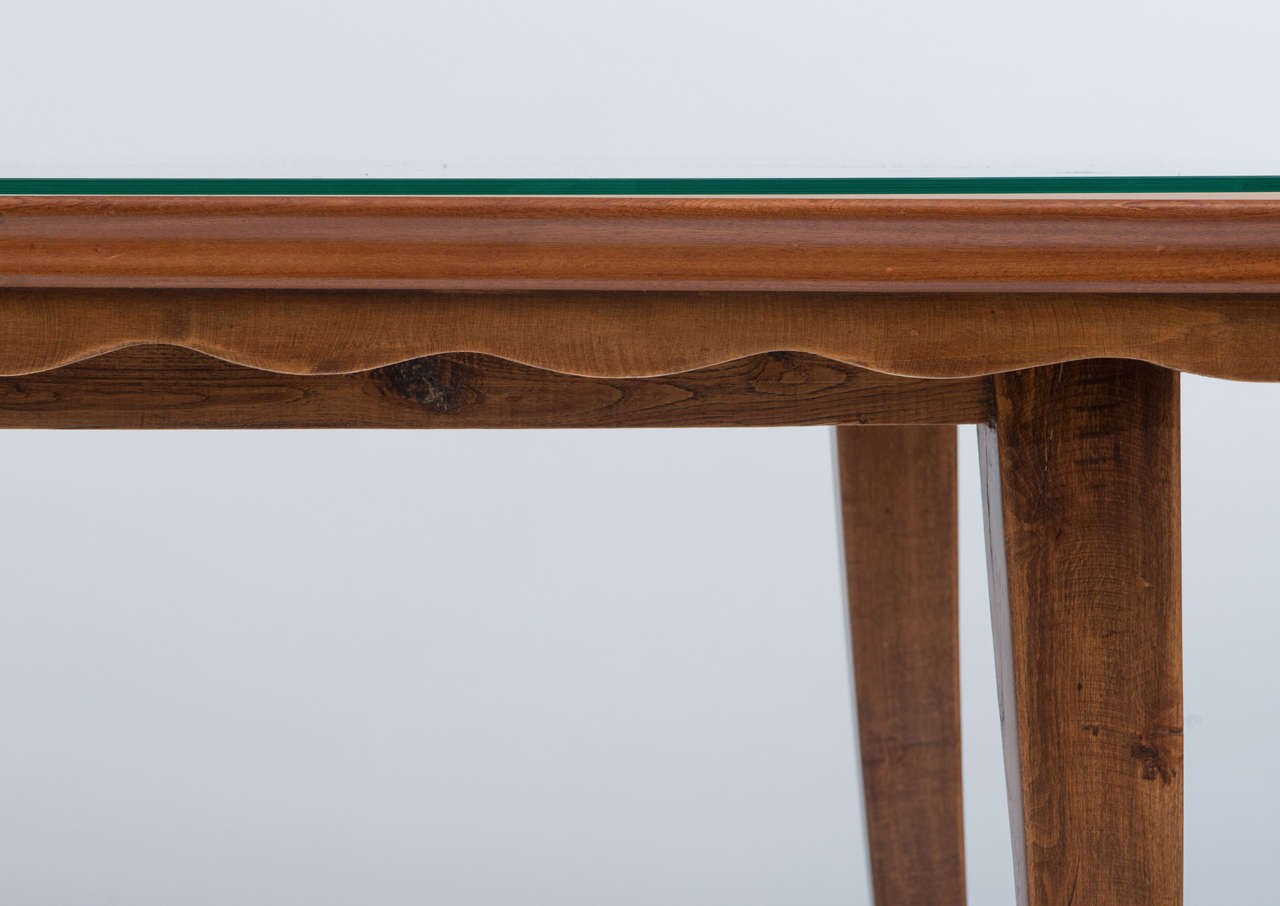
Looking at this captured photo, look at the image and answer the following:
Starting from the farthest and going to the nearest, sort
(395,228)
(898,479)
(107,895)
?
(107,895), (898,479), (395,228)

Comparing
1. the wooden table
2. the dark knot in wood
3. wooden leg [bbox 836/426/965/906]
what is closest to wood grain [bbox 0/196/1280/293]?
the wooden table

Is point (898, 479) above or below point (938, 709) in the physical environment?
above

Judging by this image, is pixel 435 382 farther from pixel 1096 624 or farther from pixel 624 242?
pixel 1096 624

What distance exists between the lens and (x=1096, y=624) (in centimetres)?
53

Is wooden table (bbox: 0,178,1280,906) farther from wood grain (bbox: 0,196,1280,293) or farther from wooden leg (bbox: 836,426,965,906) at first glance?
wooden leg (bbox: 836,426,965,906)

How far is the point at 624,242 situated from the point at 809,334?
0.08 m

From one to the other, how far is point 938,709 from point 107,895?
80 centimetres

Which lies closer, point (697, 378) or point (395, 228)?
point (395, 228)

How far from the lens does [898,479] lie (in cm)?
93

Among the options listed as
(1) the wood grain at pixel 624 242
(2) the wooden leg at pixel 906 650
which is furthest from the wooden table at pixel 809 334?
(2) the wooden leg at pixel 906 650

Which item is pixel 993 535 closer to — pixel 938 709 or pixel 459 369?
pixel 459 369

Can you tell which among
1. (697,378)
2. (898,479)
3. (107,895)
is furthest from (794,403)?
(107,895)

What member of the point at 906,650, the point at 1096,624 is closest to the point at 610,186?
the point at 1096,624

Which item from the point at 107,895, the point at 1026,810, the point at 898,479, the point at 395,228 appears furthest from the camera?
the point at 107,895
